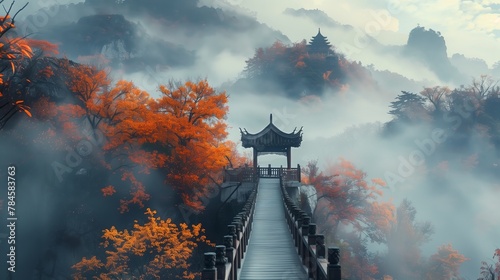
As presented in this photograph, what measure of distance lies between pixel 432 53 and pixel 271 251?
444ft

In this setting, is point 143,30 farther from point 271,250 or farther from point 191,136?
point 271,250

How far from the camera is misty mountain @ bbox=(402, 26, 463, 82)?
5143 inches

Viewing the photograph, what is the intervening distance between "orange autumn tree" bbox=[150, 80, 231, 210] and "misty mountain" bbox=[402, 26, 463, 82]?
120m

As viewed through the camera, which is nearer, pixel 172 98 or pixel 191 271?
pixel 191 271

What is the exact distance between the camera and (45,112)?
28.5 metres

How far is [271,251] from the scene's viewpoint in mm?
12664

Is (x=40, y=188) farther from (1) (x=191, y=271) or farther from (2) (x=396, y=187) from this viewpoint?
(2) (x=396, y=187)

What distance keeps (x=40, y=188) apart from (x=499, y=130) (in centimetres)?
5567

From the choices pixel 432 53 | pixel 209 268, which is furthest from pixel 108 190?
pixel 432 53

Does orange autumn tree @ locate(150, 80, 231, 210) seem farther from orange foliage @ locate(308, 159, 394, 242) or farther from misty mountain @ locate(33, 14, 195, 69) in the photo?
misty mountain @ locate(33, 14, 195, 69)

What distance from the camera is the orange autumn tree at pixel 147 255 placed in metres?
Answer: 22.5

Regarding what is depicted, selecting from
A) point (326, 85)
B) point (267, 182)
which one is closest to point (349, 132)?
point (326, 85)

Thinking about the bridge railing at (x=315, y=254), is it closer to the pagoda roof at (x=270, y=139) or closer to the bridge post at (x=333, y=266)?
the bridge post at (x=333, y=266)

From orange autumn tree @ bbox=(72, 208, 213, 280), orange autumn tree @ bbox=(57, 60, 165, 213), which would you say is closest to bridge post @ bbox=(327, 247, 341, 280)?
orange autumn tree @ bbox=(72, 208, 213, 280)
